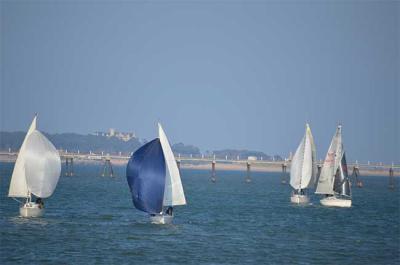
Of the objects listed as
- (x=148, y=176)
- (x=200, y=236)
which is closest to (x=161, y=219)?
(x=148, y=176)

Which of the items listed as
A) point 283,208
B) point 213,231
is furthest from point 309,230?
point 283,208

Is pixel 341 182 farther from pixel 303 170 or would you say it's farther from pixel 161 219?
pixel 161 219

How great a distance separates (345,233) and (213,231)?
10.2m

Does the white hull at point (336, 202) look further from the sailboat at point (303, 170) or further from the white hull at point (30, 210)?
the white hull at point (30, 210)

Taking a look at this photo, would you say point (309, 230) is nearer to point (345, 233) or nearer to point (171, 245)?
point (345, 233)

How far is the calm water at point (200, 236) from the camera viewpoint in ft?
160

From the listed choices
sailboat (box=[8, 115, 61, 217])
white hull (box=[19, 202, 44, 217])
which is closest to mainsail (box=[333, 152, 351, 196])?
sailboat (box=[8, 115, 61, 217])

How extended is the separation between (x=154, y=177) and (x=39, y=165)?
33.5 feet

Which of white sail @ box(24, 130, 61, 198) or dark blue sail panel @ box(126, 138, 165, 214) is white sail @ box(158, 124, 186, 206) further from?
white sail @ box(24, 130, 61, 198)

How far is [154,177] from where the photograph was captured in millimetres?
60250

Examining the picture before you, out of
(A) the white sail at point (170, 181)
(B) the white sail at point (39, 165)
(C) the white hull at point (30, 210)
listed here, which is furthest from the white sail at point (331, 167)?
(C) the white hull at point (30, 210)

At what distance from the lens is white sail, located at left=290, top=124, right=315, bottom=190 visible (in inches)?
3568

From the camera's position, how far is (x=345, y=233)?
6316cm

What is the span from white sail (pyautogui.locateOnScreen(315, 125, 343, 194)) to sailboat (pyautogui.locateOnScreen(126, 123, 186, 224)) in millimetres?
29824
